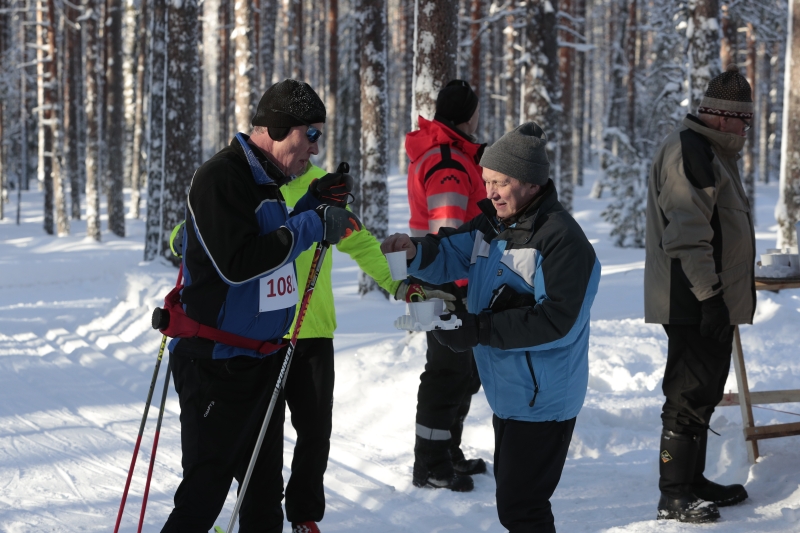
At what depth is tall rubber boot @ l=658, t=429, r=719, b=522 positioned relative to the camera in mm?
4152

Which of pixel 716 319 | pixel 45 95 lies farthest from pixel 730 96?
pixel 45 95

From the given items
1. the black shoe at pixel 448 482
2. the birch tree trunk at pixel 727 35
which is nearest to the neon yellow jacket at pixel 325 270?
the black shoe at pixel 448 482

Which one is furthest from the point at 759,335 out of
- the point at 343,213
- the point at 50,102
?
the point at 50,102

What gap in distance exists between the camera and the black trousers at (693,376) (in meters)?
4.17

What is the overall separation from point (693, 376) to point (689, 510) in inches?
28.7

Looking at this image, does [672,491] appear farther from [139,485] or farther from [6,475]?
[6,475]

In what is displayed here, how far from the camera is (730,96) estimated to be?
163 inches

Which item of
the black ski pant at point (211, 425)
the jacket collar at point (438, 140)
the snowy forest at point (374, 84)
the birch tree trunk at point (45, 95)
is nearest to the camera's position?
the black ski pant at point (211, 425)

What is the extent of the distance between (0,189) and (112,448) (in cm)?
2750

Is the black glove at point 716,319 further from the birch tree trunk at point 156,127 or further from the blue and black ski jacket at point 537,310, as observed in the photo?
the birch tree trunk at point 156,127

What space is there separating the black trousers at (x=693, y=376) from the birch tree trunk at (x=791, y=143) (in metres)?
7.37

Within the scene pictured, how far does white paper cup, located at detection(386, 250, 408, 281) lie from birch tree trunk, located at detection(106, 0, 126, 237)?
20356 mm

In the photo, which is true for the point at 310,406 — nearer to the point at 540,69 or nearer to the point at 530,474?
the point at 530,474

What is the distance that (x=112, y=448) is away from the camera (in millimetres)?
5668
